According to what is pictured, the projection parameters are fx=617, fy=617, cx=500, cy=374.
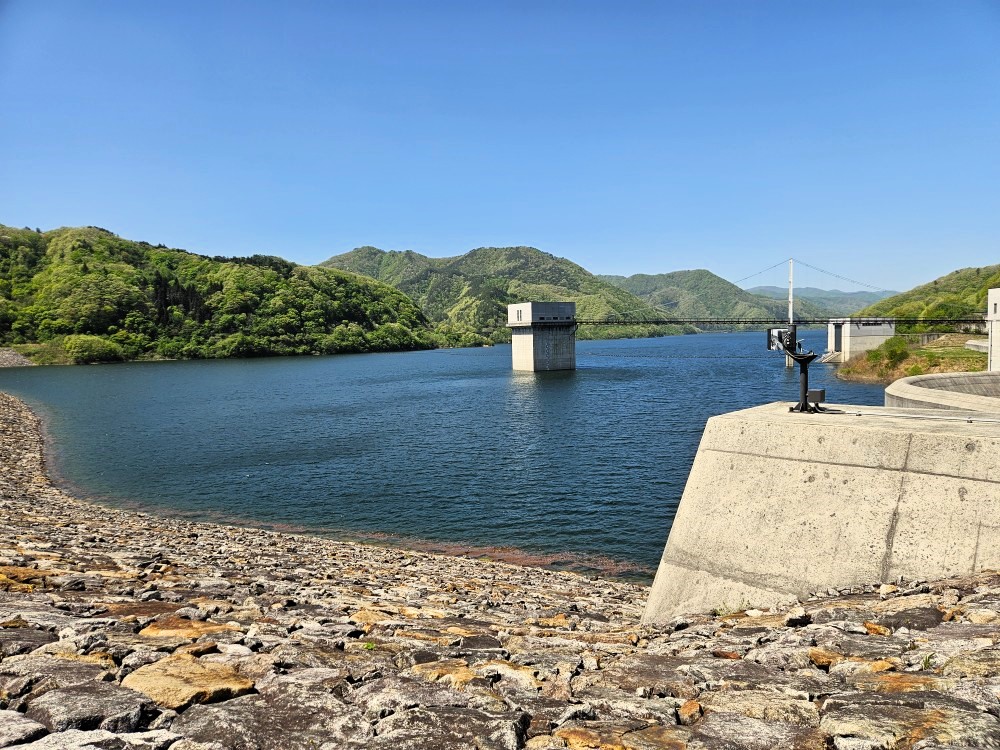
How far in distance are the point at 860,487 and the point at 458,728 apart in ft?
32.0

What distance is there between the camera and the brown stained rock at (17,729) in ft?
15.3

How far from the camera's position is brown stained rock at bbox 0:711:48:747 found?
466 centimetres

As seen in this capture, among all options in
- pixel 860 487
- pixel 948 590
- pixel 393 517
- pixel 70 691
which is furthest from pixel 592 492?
pixel 70 691

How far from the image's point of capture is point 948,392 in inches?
1023

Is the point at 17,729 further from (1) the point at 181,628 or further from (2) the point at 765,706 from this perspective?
(2) the point at 765,706

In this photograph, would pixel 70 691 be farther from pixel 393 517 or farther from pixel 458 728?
pixel 393 517

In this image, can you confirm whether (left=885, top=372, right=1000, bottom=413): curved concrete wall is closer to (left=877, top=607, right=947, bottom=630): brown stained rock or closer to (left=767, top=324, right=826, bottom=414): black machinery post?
(left=767, top=324, right=826, bottom=414): black machinery post

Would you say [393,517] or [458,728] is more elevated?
[458,728]

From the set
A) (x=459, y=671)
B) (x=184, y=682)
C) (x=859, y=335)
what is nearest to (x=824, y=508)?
(x=459, y=671)

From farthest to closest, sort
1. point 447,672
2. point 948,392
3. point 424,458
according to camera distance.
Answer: point 424,458
point 948,392
point 447,672

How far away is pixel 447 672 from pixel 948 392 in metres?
27.4

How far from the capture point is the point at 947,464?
1100 cm

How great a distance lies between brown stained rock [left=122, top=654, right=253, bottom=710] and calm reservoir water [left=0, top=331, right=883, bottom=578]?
57.3 ft

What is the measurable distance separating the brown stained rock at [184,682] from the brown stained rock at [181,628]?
3.85 ft
